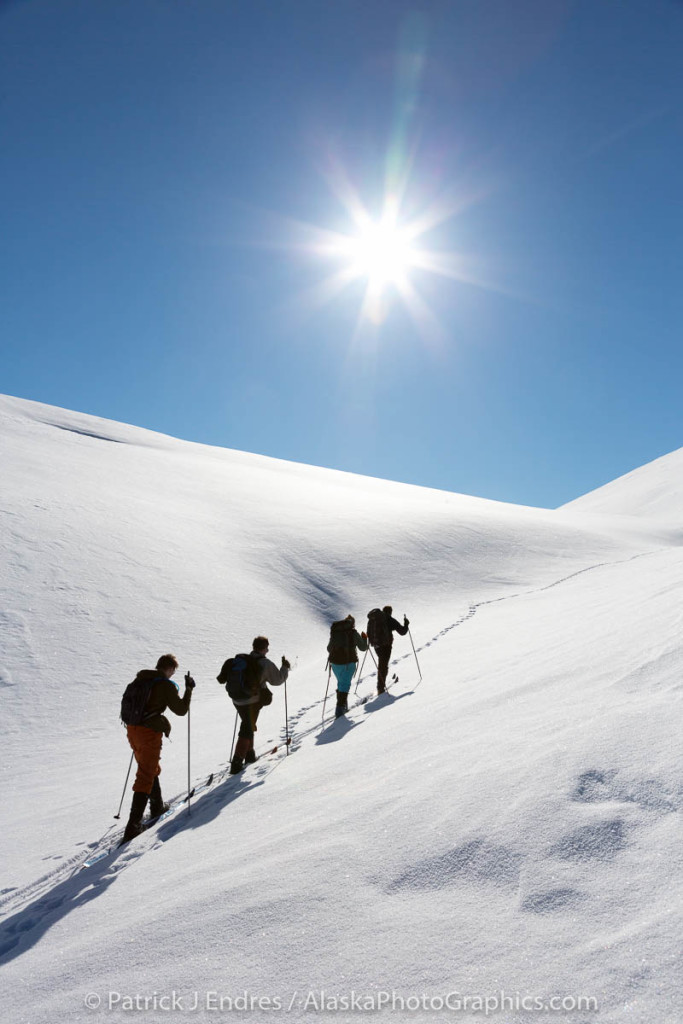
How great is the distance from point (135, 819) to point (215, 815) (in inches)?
40.6

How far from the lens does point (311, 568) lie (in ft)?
75.1

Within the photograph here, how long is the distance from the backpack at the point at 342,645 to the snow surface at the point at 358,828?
105 cm

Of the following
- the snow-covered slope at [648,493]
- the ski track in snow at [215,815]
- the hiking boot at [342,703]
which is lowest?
the ski track in snow at [215,815]

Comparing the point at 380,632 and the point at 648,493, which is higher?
the point at 648,493

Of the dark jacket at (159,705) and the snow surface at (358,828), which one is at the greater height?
the dark jacket at (159,705)

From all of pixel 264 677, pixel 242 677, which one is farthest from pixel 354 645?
pixel 242 677

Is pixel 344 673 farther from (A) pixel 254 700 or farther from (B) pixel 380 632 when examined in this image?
(A) pixel 254 700

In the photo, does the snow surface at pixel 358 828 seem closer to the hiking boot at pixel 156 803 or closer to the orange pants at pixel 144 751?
the hiking boot at pixel 156 803

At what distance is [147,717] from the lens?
6.46 meters

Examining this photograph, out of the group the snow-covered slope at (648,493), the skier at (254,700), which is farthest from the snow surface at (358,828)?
the snow-covered slope at (648,493)

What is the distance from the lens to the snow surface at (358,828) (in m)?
2.85

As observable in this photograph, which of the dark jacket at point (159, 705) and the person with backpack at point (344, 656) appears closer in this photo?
the dark jacket at point (159, 705)

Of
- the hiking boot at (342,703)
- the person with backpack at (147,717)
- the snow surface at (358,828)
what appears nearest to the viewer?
the snow surface at (358,828)

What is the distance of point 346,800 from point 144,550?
16607mm
